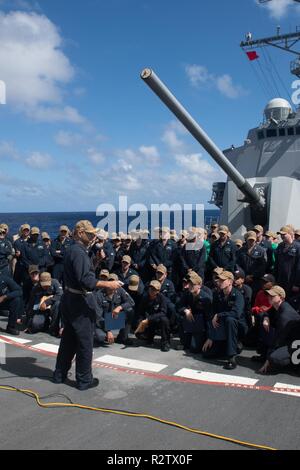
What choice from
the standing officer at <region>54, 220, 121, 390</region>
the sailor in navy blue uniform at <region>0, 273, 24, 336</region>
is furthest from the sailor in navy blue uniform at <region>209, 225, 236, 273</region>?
the sailor in navy blue uniform at <region>0, 273, 24, 336</region>

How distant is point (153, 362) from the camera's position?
4984 mm

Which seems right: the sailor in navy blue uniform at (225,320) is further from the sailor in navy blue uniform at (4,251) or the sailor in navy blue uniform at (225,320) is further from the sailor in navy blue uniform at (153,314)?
the sailor in navy blue uniform at (4,251)

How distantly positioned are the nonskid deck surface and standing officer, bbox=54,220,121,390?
0.18 meters

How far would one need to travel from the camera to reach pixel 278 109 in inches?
582

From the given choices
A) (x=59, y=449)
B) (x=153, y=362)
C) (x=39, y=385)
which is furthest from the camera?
(x=153, y=362)

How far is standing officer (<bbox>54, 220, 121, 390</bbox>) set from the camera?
410 centimetres

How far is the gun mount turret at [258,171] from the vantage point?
22.2 ft

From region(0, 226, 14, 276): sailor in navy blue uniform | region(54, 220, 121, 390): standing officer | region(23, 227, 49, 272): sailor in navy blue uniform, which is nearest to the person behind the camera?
region(54, 220, 121, 390): standing officer

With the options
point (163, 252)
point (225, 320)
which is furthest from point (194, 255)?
point (225, 320)

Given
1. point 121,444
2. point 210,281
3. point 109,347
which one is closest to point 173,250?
point 210,281

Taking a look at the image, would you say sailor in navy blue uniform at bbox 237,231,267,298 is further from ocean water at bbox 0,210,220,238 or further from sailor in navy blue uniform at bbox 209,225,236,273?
ocean water at bbox 0,210,220,238

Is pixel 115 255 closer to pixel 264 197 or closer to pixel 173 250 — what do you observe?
pixel 173 250

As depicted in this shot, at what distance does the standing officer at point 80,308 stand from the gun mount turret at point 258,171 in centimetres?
265
